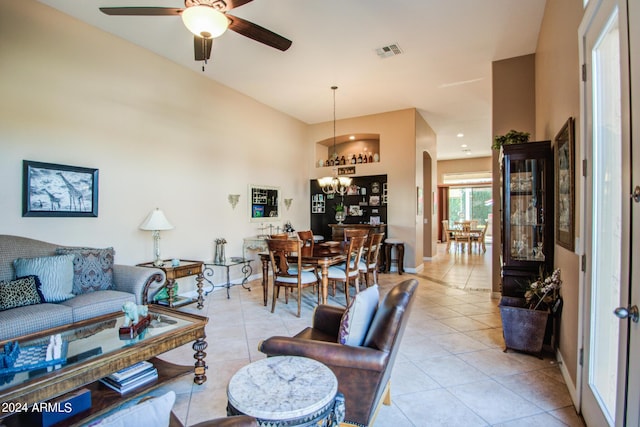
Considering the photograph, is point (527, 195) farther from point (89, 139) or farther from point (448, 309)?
point (89, 139)

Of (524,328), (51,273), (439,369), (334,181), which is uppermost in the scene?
(334,181)

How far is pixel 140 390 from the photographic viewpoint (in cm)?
202

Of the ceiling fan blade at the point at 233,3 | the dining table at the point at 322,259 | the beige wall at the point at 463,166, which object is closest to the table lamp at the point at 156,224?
the dining table at the point at 322,259

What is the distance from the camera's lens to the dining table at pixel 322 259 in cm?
392

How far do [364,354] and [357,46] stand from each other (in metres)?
4.02

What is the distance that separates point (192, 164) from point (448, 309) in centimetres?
430

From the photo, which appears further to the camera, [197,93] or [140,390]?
[197,93]

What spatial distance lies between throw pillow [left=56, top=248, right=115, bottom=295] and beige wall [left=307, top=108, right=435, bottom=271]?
5.27 m

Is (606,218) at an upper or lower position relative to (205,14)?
lower

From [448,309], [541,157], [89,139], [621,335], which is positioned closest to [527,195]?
[541,157]

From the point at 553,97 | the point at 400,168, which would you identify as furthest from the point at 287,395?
the point at 400,168

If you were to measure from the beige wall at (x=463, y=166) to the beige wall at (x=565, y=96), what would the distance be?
31.5ft

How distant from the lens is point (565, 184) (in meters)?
2.49

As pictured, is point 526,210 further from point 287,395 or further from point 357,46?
point 287,395
